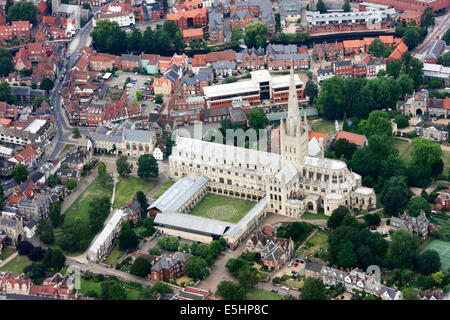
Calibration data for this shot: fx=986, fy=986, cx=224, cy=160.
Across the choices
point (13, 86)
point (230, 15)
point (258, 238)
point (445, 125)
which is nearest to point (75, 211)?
point (258, 238)

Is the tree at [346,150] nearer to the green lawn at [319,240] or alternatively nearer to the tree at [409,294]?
the green lawn at [319,240]

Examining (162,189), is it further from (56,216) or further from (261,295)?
(261,295)

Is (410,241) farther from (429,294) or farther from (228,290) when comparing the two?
(228,290)

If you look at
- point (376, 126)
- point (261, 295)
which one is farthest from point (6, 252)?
point (376, 126)

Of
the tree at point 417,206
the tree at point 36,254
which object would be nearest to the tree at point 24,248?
the tree at point 36,254

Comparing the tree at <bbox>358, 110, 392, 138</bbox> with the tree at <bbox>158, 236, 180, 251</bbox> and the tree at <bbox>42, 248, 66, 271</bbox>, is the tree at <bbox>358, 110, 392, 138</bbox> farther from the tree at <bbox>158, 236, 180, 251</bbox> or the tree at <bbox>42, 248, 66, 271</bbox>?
the tree at <bbox>42, 248, 66, 271</bbox>
